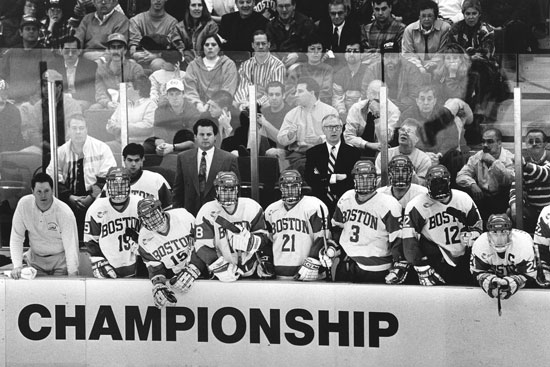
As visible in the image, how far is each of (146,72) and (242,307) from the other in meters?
2.21

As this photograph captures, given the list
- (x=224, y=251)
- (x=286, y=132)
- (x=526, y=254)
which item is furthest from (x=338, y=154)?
(x=526, y=254)

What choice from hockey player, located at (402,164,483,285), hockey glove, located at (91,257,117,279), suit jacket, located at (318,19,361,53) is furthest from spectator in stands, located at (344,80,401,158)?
hockey glove, located at (91,257,117,279)

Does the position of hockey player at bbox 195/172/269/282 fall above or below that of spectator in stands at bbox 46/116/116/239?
below

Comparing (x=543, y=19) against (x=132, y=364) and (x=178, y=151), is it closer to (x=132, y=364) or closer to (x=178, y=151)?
(x=178, y=151)

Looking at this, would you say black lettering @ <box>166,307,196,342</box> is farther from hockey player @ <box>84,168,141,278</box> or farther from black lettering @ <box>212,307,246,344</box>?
hockey player @ <box>84,168,141,278</box>

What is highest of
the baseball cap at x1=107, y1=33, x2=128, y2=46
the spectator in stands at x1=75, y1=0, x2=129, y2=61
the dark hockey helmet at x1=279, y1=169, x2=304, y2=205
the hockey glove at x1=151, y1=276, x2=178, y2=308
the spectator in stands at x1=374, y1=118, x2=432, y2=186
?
the spectator in stands at x1=75, y1=0, x2=129, y2=61

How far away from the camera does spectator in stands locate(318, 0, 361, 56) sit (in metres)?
10.2

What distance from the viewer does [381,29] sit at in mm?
10344

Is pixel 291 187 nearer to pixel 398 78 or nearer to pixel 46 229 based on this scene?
pixel 398 78

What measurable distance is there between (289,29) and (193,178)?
75.1 inches

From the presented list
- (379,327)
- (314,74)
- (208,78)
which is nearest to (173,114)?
(208,78)

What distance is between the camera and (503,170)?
891 centimetres

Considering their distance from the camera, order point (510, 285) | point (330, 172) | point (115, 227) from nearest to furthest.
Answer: point (510, 285) < point (115, 227) < point (330, 172)

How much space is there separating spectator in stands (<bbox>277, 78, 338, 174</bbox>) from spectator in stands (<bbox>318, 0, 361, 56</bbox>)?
0.90m
